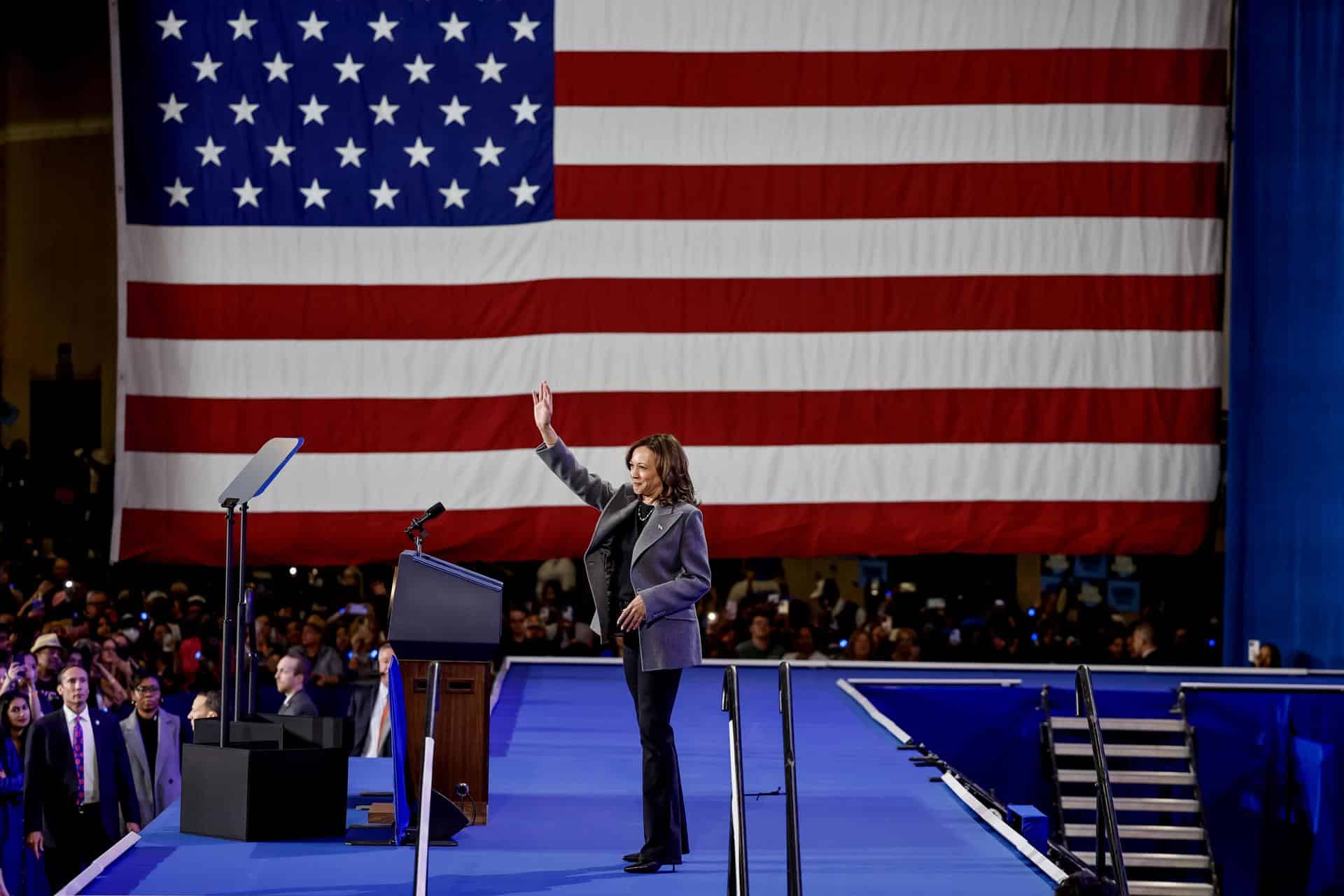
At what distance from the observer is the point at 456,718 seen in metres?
4.78

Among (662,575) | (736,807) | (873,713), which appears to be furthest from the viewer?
(873,713)

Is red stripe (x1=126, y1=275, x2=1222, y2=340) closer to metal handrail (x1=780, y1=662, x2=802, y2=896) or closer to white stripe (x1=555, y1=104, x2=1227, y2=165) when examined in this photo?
white stripe (x1=555, y1=104, x2=1227, y2=165)

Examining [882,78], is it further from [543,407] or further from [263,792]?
[263,792]

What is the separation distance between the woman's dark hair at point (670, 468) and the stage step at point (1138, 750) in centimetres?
411

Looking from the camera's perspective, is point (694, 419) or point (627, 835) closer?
point (627, 835)

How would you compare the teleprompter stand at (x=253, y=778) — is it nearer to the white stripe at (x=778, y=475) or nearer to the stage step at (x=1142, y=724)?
the white stripe at (x=778, y=475)

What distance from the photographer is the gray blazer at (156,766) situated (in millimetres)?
6715

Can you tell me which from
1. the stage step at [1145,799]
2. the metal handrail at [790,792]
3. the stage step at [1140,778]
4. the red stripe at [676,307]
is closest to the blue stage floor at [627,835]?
the metal handrail at [790,792]

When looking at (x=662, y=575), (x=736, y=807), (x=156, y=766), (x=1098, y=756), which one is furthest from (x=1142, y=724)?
(x=736, y=807)

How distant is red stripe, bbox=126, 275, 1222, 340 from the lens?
353 inches

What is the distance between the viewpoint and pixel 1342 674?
8789 mm

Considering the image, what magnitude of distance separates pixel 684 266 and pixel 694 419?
0.90 metres

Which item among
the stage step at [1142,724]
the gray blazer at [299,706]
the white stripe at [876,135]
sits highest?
the white stripe at [876,135]

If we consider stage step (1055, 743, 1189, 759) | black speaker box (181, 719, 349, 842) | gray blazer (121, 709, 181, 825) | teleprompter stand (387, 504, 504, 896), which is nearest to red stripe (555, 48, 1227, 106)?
stage step (1055, 743, 1189, 759)
